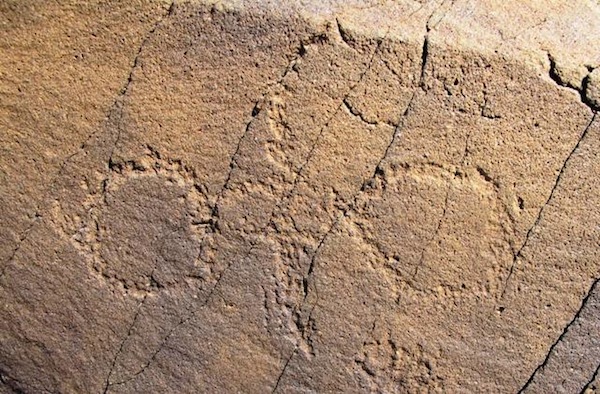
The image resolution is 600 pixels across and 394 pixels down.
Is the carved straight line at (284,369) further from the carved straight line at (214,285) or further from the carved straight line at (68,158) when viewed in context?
the carved straight line at (68,158)

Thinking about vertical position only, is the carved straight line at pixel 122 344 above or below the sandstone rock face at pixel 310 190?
below

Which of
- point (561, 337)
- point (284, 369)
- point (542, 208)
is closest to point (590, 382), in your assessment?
point (561, 337)

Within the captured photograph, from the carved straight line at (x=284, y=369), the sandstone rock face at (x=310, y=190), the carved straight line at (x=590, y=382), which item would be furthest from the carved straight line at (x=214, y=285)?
the carved straight line at (x=590, y=382)

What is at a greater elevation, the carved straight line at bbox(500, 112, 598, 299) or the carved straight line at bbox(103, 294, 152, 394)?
the carved straight line at bbox(500, 112, 598, 299)

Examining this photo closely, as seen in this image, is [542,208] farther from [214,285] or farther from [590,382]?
[214,285]

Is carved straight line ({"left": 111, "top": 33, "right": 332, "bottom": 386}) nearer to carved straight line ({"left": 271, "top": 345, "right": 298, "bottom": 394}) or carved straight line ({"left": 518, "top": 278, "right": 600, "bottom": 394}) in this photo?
carved straight line ({"left": 271, "top": 345, "right": 298, "bottom": 394})

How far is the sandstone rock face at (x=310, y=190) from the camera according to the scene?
1076 mm

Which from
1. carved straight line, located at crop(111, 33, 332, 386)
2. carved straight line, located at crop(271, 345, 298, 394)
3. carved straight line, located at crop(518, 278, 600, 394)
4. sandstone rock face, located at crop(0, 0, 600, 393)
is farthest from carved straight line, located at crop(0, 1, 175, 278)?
carved straight line, located at crop(518, 278, 600, 394)

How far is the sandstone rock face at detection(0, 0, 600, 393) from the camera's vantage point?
1.08 meters

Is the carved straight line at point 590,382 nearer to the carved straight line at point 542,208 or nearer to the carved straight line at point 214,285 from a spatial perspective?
the carved straight line at point 542,208

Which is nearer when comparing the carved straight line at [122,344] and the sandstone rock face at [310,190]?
the sandstone rock face at [310,190]

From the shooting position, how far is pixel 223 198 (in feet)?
3.74

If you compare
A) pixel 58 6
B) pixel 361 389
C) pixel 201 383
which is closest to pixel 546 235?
pixel 361 389

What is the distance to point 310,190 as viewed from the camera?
44.3 inches
